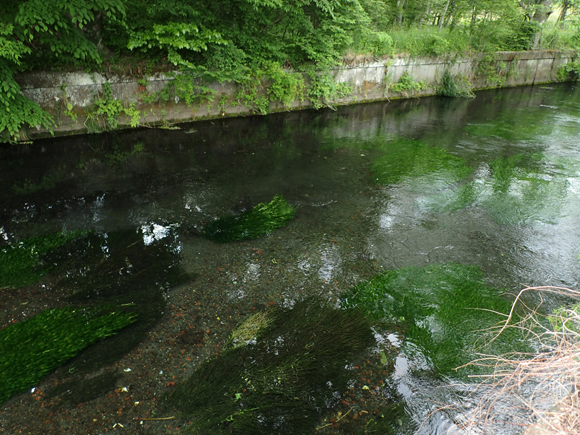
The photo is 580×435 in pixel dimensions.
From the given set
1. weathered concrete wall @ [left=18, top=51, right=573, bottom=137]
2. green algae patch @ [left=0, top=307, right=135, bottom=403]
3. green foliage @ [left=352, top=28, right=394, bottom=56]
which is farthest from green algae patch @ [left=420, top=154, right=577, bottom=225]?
green foliage @ [left=352, top=28, right=394, bottom=56]

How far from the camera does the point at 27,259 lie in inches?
190

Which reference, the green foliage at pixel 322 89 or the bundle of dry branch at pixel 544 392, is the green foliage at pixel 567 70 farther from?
the bundle of dry branch at pixel 544 392

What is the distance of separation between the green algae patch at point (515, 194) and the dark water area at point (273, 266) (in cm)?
5

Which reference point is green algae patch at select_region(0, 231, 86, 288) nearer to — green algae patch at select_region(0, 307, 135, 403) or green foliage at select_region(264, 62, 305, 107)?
green algae patch at select_region(0, 307, 135, 403)

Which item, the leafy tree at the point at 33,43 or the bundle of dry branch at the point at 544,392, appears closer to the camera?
the bundle of dry branch at the point at 544,392

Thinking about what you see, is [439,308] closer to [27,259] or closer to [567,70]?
[27,259]

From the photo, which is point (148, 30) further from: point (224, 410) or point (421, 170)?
point (224, 410)

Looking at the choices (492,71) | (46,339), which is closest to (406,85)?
(492,71)

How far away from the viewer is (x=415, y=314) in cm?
422

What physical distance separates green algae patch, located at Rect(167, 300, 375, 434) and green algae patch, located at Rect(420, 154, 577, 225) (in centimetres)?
372

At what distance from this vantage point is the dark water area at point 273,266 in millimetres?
3152

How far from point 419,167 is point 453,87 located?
9.95m

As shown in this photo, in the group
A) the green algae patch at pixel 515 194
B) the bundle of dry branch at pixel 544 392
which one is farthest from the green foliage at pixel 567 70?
the bundle of dry branch at pixel 544 392

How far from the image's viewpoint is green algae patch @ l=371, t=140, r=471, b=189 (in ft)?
25.8
